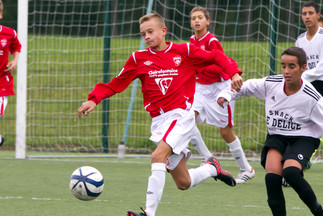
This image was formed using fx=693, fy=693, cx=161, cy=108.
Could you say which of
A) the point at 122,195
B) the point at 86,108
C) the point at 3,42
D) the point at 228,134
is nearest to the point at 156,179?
the point at 86,108

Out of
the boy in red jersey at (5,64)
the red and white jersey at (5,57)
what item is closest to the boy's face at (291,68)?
the boy in red jersey at (5,64)

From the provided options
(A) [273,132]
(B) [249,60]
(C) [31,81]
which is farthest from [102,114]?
(A) [273,132]

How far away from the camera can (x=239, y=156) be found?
789 cm

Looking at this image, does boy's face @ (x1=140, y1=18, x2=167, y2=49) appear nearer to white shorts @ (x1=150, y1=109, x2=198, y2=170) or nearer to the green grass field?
white shorts @ (x1=150, y1=109, x2=198, y2=170)

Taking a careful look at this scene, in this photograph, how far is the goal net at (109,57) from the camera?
35.3ft

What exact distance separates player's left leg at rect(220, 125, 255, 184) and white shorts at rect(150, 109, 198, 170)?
2.19 metres

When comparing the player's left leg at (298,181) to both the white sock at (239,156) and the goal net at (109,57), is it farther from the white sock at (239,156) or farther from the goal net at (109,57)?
the goal net at (109,57)

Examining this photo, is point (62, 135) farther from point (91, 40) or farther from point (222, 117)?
point (222, 117)

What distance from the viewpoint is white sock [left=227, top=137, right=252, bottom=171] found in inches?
309

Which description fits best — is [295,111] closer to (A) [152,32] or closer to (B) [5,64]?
(A) [152,32]

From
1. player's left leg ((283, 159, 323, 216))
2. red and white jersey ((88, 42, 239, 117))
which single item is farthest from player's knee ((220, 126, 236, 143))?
player's left leg ((283, 159, 323, 216))

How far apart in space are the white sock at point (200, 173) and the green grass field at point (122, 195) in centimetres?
25

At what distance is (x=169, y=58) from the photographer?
18.8 ft

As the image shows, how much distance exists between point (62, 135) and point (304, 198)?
723cm
